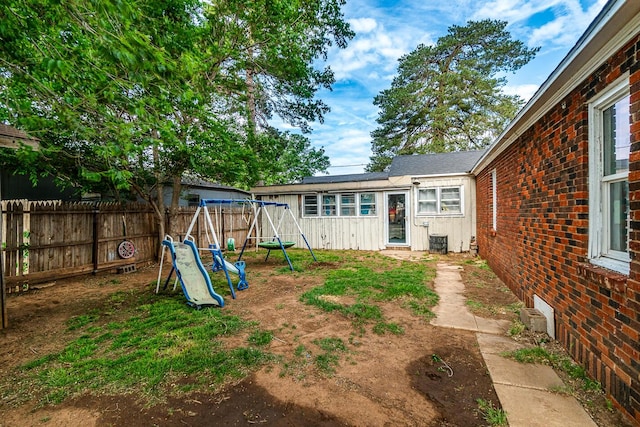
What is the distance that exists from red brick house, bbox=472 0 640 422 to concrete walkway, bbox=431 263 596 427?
31cm

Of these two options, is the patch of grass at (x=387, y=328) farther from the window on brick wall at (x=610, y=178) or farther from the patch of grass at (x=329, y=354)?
the window on brick wall at (x=610, y=178)

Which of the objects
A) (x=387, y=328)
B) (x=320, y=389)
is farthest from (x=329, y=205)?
(x=320, y=389)

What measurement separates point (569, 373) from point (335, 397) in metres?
2.04

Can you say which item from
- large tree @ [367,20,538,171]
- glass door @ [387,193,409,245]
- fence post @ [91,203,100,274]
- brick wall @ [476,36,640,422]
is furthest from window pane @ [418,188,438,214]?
large tree @ [367,20,538,171]

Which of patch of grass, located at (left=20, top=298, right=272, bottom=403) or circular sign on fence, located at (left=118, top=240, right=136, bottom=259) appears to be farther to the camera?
circular sign on fence, located at (left=118, top=240, right=136, bottom=259)

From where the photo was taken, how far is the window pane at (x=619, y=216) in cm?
219

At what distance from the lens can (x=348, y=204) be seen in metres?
11.3

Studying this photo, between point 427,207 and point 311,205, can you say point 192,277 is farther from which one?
point 427,207

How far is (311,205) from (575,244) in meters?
9.58

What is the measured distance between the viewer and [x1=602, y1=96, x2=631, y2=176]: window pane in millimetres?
2156

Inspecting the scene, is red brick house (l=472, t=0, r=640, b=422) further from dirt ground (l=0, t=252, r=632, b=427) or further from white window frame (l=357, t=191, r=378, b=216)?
white window frame (l=357, t=191, r=378, b=216)

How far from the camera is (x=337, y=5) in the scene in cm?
1004

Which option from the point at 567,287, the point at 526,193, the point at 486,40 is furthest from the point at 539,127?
the point at 486,40

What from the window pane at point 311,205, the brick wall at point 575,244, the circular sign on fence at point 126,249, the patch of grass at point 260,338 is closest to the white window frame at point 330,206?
the window pane at point 311,205
